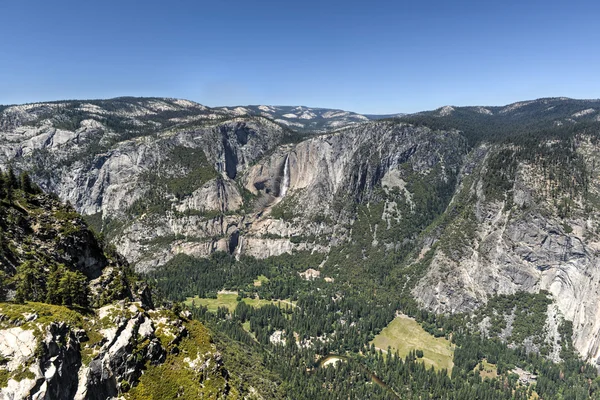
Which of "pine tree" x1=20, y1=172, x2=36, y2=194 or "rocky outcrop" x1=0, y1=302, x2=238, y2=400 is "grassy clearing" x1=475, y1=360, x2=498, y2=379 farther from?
"pine tree" x1=20, y1=172, x2=36, y2=194

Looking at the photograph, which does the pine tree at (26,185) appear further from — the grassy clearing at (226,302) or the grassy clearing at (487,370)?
the grassy clearing at (487,370)

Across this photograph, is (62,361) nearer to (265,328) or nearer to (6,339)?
(6,339)

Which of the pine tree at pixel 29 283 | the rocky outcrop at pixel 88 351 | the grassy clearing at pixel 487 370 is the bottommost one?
the grassy clearing at pixel 487 370

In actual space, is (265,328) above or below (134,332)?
below

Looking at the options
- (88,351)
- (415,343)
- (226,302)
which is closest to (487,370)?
(415,343)

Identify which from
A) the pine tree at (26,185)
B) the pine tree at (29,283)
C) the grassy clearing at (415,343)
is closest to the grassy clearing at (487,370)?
the grassy clearing at (415,343)

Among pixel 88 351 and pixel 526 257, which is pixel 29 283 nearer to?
pixel 88 351

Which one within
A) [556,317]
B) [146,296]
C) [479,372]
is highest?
[146,296]

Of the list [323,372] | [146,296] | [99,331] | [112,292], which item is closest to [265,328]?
[323,372]
